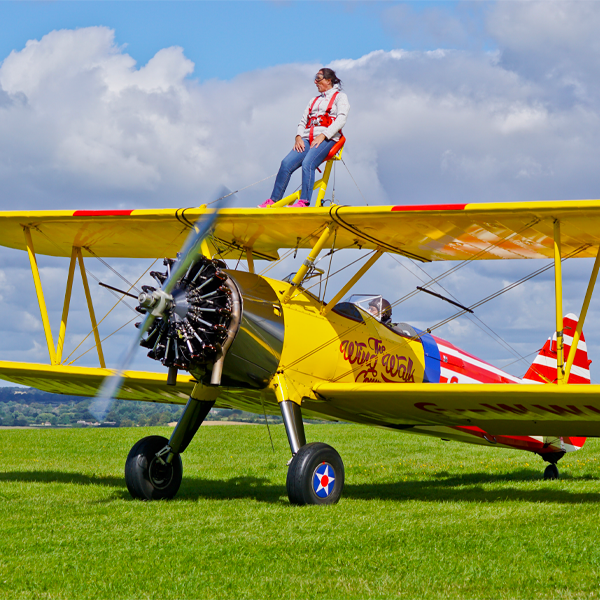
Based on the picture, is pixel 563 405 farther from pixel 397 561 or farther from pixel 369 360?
pixel 397 561

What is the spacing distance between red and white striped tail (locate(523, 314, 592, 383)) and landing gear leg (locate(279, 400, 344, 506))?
606 centimetres

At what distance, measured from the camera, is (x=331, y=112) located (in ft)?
30.1

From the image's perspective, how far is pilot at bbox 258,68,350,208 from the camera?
901 centimetres

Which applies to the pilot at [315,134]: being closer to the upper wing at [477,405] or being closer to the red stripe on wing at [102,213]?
the red stripe on wing at [102,213]

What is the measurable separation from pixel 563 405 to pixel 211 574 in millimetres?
4648

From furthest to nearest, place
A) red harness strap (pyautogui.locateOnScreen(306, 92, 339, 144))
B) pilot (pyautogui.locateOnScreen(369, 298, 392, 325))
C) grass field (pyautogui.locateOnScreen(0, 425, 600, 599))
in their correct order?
pilot (pyautogui.locateOnScreen(369, 298, 392, 325)) < red harness strap (pyautogui.locateOnScreen(306, 92, 339, 144)) < grass field (pyautogui.locateOnScreen(0, 425, 600, 599))

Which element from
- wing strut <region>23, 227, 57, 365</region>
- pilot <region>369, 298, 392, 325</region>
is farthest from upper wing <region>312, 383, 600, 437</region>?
wing strut <region>23, 227, 57, 365</region>

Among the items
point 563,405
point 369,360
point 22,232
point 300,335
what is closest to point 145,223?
point 22,232

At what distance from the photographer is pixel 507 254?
999 centimetres

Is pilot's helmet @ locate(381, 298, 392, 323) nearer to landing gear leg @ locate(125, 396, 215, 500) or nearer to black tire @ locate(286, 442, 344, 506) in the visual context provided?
black tire @ locate(286, 442, 344, 506)

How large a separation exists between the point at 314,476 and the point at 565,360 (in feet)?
23.2

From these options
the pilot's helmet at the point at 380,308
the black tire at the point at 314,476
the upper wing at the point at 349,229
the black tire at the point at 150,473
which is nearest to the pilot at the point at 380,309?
the pilot's helmet at the point at 380,308

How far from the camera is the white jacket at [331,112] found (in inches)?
355

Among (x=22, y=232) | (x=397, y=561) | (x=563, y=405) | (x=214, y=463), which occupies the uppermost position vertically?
(x=22, y=232)
